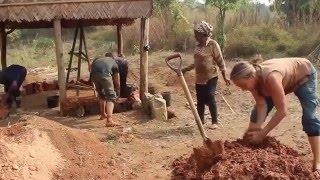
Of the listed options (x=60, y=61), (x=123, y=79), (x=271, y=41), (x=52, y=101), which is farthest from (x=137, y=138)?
(x=271, y=41)

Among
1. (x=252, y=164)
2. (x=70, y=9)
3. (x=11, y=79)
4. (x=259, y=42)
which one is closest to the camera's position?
(x=252, y=164)

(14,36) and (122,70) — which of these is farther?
(14,36)

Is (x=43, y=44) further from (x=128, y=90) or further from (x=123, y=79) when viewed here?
(x=123, y=79)

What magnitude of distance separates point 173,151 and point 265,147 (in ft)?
6.79

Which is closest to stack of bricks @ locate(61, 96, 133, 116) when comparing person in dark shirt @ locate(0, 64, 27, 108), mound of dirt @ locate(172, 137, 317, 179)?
person in dark shirt @ locate(0, 64, 27, 108)

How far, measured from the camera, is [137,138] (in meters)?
7.70

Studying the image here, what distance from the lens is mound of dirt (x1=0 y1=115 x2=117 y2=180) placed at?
553 cm

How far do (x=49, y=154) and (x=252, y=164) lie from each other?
2.53 m

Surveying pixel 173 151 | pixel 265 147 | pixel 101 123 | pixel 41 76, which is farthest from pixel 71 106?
pixel 41 76

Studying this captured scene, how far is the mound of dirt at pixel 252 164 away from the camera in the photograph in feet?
14.9

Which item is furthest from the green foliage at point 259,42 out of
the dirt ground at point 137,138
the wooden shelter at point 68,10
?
the wooden shelter at point 68,10

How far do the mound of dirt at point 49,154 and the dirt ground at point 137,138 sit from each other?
1 centimetres

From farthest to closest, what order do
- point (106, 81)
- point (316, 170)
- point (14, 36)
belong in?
point (14, 36), point (106, 81), point (316, 170)

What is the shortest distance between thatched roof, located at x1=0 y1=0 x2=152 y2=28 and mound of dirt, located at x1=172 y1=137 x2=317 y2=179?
438cm
